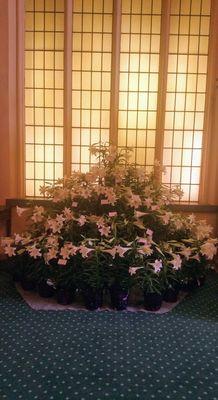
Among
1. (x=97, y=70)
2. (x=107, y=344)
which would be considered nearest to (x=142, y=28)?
(x=97, y=70)

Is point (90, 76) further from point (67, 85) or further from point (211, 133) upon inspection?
point (211, 133)

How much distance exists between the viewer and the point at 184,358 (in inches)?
109

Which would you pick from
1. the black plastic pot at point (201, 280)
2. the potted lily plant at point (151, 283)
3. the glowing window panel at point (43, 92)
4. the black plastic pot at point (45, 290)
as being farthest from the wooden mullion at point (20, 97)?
the black plastic pot at point (201, 280)

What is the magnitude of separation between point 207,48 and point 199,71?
11.7 inches

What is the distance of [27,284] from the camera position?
4.01 metres

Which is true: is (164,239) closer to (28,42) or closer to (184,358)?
(184,358)

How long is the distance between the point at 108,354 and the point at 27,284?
1.49 m

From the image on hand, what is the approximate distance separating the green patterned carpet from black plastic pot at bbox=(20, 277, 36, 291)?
26 cm

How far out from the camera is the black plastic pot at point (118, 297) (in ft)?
11.7

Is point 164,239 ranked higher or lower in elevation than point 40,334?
higher

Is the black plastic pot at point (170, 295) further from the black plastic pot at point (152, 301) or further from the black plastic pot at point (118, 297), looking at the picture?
the black plastic pot at point (118, 297)

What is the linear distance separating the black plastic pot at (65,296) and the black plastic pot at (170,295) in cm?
91

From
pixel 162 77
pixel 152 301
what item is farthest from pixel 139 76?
pixel 152 301

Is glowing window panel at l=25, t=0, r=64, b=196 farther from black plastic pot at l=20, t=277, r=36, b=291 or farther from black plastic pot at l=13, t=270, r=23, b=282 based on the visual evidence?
black plastic pot at l=20, t=277, r=36, b=291
